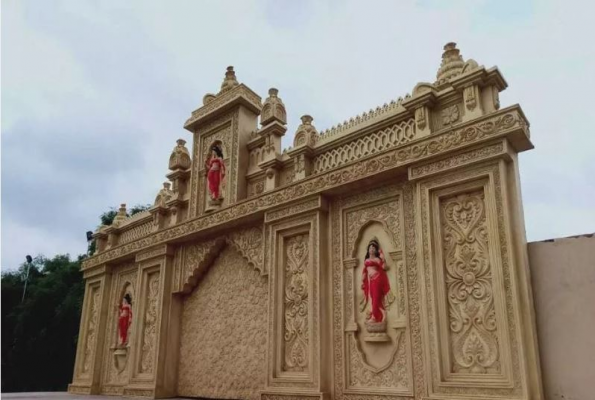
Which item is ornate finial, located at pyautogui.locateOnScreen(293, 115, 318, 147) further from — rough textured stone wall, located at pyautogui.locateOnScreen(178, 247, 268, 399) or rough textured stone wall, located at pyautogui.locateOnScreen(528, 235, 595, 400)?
rough textured stone wall, located at pyautogui.locateOnScreen(528, 235, 595, 400)

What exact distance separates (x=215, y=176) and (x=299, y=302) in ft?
9.96

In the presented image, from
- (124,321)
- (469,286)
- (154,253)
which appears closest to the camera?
(469,286)

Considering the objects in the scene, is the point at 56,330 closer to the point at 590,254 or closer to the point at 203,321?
the point at 203,321

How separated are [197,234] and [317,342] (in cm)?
323

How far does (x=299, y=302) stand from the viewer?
21.4ft

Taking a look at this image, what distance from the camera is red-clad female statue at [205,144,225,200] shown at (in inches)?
334

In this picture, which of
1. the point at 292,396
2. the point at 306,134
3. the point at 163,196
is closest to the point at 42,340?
the point at 163,196

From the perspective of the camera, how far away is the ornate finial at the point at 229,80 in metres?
8.89

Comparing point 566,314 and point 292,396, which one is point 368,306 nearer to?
point 292,396

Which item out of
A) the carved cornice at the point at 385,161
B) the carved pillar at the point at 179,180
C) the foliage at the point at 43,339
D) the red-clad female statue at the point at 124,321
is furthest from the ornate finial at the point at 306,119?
the foliage at the point at 43,339

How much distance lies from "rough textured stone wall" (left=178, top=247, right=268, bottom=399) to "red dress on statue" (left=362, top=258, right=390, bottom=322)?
1.89 metres

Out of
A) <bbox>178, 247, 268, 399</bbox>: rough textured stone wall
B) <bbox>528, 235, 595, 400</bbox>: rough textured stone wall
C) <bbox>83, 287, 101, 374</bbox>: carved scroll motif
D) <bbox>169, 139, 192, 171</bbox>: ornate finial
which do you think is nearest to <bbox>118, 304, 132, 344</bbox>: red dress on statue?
<bbox>83, 287, 101, 374</bbox>: carved scroll motif

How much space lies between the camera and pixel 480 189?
522 cm

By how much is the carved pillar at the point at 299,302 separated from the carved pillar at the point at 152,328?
252cm
